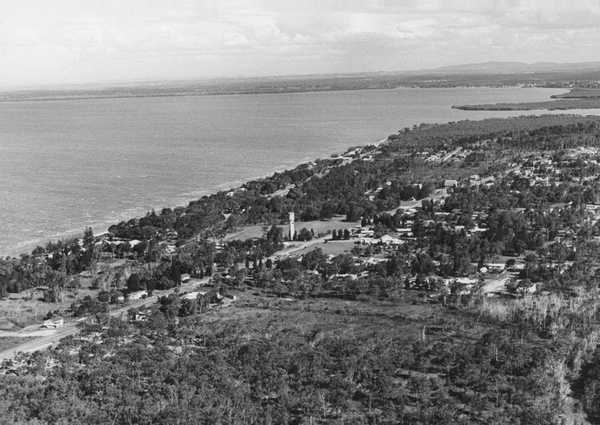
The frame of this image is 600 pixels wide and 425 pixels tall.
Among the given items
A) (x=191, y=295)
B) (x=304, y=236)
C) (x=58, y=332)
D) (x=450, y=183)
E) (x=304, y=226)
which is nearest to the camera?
(x=58, y=332)

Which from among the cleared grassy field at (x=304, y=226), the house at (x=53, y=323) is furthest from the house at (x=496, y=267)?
the house at (x=53, y=323)

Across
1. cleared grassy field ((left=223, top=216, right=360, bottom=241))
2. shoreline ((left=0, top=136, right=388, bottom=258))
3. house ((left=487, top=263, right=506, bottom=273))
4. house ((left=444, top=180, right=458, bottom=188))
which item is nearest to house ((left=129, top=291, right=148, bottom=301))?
cleared grassy field ((left=223, top=216, right=360, bottom=241))

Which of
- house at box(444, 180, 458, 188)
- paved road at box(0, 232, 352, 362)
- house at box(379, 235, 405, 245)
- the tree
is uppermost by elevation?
house at box(444, 180, 458, 188)

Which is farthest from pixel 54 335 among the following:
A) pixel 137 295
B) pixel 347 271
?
pixel 347 271

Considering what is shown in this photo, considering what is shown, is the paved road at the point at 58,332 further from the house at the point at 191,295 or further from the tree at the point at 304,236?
the tree at the point at 304,236

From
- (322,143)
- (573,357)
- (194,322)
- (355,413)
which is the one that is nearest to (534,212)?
(573,357)

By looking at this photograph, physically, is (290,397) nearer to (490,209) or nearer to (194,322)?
(194,322)

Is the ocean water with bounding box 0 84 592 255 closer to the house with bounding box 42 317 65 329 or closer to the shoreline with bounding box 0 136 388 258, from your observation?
the shoreline with bounding box 0 136 388 258

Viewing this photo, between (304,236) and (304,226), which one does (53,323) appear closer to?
(304,236)
